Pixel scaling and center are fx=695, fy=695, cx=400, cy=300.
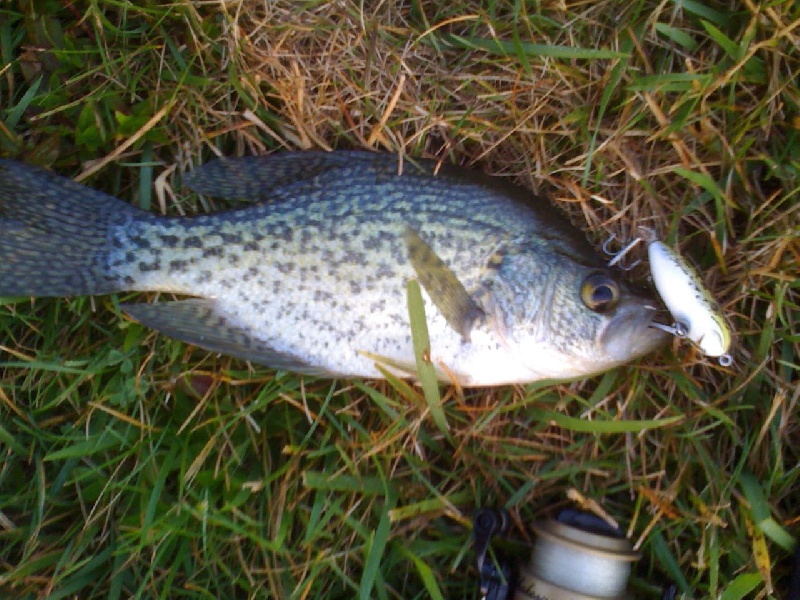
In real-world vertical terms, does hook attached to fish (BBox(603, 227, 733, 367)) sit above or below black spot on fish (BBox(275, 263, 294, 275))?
above

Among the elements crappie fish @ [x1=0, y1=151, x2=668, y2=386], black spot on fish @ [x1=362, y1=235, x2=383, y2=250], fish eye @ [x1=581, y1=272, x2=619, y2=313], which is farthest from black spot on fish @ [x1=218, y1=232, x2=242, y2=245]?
fish eye @ [x1=581, y1=272, x2=619, y2=313]

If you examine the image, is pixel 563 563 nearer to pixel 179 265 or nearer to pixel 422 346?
pixel 422 346

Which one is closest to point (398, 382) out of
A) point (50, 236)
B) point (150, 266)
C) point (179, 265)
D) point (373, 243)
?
point (373, 243)

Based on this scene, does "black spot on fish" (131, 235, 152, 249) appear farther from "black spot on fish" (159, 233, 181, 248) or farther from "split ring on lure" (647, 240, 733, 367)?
"split ring on lure" (647, 240, 733, 367)

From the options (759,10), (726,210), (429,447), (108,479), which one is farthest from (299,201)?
(759,10)

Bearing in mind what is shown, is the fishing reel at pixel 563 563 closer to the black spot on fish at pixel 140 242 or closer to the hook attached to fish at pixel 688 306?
the hook attached to fish at pixel 688 306

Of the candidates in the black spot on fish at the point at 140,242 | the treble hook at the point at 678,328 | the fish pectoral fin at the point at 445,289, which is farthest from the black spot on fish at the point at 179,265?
the treble hook at the point at 678,328
